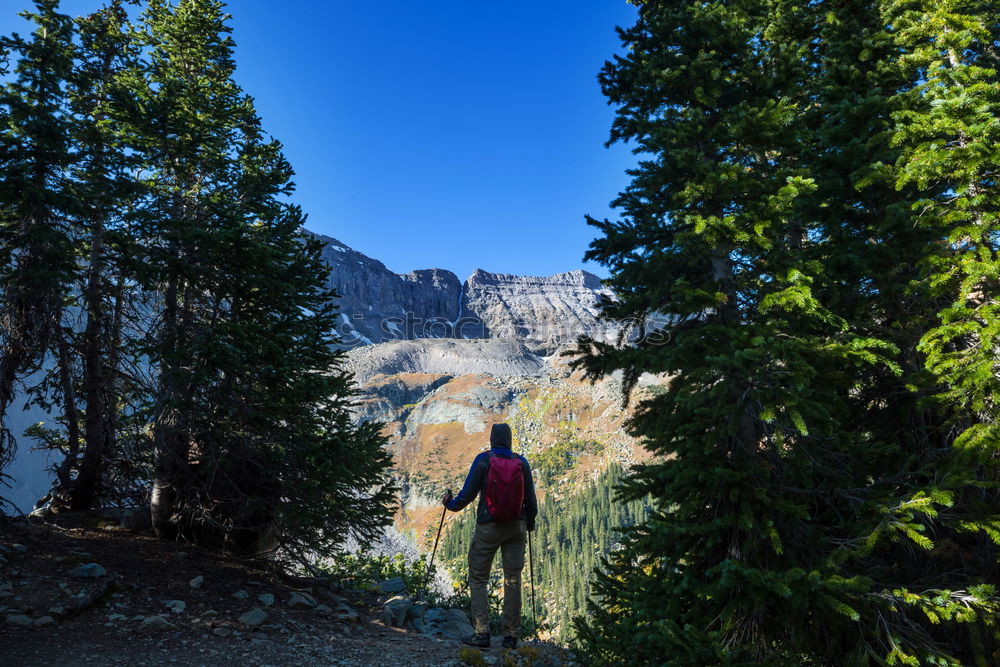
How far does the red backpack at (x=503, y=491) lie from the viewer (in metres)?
6.18

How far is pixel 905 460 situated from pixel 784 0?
31.4 ft

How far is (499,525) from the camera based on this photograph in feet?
20.7

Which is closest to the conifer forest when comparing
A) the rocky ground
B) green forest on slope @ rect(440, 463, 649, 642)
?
the rocky ground

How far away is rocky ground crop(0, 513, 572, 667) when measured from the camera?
5465mm

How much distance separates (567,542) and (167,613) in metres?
128

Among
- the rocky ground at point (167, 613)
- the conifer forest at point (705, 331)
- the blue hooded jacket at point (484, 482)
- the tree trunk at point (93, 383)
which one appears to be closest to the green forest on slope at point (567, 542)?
the tree trunk at point (93, 383)

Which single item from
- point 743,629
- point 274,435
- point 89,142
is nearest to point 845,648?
point 743,629

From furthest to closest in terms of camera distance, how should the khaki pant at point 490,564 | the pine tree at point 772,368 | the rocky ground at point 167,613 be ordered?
the khaki pant at point 490,564
the rocky ground at point 167,613
the pine tree at point 772,368

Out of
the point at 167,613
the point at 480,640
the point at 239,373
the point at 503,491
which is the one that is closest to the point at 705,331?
the point at 503,491

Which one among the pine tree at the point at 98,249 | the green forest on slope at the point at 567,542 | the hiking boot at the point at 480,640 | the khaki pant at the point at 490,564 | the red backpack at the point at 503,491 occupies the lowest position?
the green forest on slope at the point at 567,542

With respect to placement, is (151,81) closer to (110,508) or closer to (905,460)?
(110,508)

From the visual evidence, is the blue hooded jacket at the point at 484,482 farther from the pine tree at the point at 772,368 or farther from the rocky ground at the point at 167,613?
the rocky ground at the point at 167,613

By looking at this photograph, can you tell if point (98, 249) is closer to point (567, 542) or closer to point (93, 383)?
point (93, 383)

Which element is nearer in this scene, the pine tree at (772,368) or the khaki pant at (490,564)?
the pine tree at (772,368)
